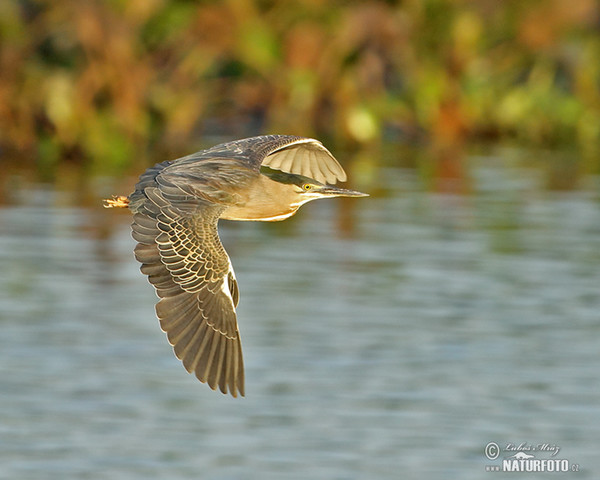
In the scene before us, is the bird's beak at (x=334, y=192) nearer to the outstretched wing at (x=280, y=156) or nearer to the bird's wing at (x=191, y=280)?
the outstretched wing at (x=280, y=156)

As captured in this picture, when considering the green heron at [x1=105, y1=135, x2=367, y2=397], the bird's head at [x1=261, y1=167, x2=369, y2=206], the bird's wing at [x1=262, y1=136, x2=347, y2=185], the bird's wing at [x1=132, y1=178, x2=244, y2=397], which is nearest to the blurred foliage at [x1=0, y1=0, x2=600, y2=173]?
the bird's wing at [x1=262, y1=136, x2=347, y2=185]

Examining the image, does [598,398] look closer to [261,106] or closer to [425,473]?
[425,473]

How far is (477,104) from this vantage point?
24172mm

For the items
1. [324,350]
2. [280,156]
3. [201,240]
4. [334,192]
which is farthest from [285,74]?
[201,240]

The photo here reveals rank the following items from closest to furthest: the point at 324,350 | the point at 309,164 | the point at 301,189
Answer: the point at 301,189
the point at 309,164
the point at 324,350

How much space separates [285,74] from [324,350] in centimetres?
1134

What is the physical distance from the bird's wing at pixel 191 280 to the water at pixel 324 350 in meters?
2.59

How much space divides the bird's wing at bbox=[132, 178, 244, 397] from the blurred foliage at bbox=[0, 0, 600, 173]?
13.9 m

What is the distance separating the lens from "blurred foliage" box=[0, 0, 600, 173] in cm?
2102

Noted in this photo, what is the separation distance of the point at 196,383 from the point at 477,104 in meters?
13.9

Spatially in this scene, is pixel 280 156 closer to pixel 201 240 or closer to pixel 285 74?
Result: pixel 201 240

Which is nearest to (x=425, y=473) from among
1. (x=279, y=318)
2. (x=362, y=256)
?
(x=279, y=318)

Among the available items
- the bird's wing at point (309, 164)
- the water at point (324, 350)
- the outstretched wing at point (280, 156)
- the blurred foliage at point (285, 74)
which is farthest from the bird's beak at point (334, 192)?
the blurred foliage at point (285, 74)

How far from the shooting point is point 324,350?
12.1 meters
